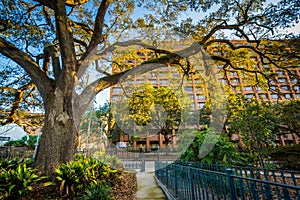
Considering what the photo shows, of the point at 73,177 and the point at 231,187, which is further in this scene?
the point at 73,177

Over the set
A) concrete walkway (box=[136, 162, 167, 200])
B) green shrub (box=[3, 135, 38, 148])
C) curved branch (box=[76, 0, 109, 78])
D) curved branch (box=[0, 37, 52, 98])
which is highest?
curved branch (box=[76, 0, 109, 78])

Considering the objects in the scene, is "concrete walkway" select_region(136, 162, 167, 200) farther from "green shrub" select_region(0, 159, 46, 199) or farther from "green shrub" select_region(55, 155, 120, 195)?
"green shrub" select_region(0, 159, 46, 199)

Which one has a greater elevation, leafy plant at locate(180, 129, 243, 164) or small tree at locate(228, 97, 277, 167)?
small tree at locate(228, 97, 277, 167)

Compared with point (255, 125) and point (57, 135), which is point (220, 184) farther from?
point (255, 125)

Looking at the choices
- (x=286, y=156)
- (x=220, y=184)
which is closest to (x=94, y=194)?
(x=220, y=184)

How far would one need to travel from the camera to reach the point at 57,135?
181 inches

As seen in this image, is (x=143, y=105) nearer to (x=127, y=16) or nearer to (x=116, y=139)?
(x=127, y=16)

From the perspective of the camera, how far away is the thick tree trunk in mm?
4363

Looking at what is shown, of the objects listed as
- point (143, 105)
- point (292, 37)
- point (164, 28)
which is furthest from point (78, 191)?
point (292, 37)

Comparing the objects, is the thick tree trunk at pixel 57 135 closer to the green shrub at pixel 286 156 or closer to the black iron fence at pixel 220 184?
the black iron fence at pixel 220 184

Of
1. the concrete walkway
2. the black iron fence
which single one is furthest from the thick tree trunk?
the black iron fence

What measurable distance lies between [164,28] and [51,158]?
7.15 meters

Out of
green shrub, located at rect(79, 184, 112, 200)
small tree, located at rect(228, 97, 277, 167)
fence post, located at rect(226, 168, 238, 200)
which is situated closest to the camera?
fence post, located at rect(226, 168, 238, 200)

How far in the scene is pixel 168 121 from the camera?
24.9 meters
